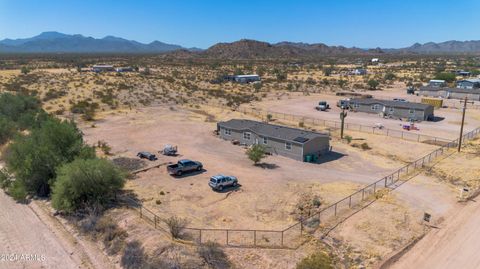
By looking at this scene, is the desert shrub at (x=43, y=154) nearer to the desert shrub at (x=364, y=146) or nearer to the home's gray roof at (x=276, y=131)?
the home's gray roof at (x=276, y=131)

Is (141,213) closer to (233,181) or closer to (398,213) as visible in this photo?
(233,181)

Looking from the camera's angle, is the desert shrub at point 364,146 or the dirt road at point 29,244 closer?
the dirt road at point 29,244

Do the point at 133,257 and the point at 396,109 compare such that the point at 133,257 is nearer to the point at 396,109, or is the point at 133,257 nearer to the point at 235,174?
the point at 235,174

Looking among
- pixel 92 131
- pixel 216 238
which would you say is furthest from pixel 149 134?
pixel 216 238

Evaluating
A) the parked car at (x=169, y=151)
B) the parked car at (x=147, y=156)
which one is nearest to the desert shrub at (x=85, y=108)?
the parked car at (x=147, y=156)

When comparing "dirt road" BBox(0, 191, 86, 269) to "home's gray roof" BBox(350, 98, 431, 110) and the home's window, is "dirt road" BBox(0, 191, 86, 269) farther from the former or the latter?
"home's gray roof" BBox(350, 98, 431, 110)
